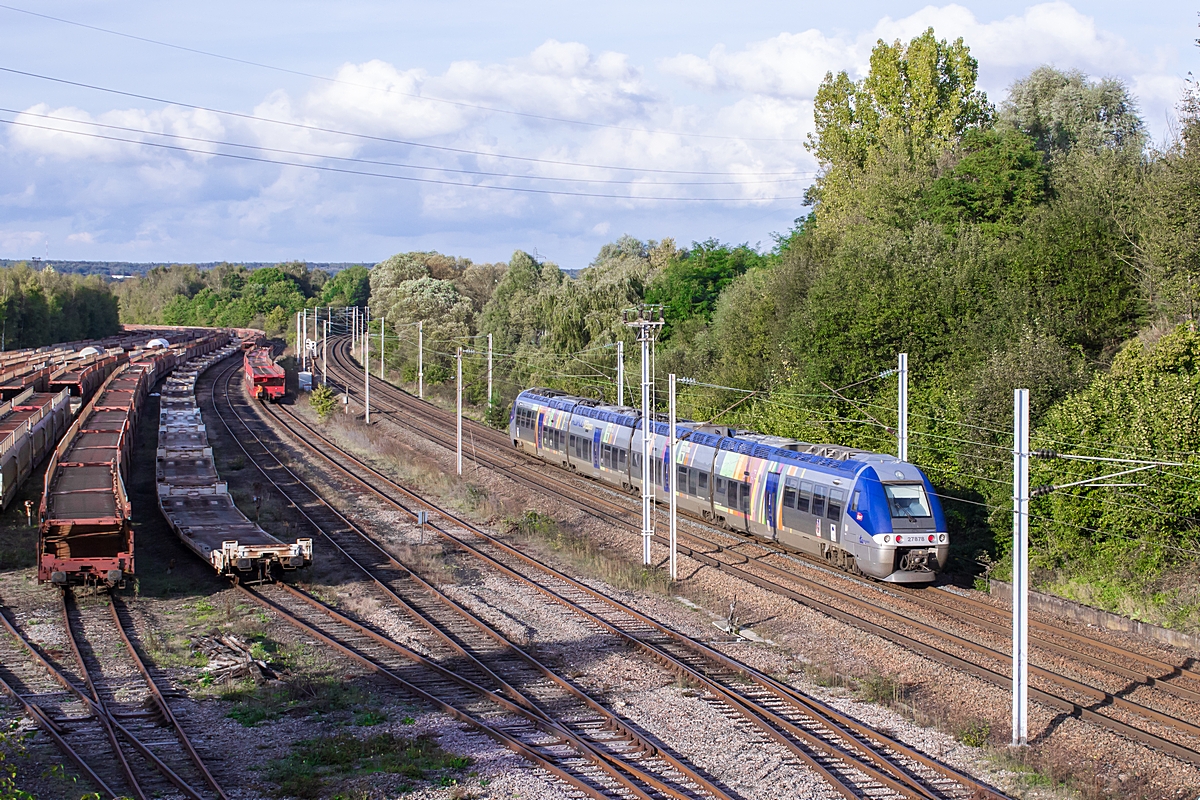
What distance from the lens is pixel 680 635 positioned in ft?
65.3

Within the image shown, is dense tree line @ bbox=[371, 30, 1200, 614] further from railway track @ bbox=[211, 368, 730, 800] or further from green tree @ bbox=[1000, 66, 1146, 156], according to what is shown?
railway track @ bbox=[211, 368, 730, 800]

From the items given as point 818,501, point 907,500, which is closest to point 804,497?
point 818,501

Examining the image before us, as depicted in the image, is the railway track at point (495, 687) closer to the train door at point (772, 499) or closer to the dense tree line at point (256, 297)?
the train door at point (772, 499)

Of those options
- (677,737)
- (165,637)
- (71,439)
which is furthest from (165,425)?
(677,737)

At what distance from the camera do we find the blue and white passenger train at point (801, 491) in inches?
911

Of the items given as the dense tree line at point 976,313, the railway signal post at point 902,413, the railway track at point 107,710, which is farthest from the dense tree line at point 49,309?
the railway signal post at point 902,413

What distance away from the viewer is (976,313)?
1432 inches

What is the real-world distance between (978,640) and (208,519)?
1944 centimetres

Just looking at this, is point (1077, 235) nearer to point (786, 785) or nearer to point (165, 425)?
point (786, 785)

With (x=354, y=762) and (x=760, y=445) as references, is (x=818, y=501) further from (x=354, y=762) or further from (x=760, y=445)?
(x=354, y=762)

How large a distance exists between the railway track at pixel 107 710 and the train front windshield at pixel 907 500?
15354mm

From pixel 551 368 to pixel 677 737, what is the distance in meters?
47.7

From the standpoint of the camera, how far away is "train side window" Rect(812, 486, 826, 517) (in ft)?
81.7

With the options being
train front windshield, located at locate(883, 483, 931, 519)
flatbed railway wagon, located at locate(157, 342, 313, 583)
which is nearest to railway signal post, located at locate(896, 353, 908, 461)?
train front windshield, located at locate(883, 483, 931, 519)
